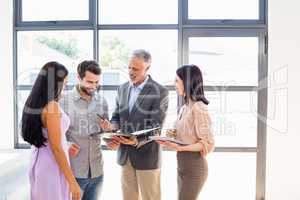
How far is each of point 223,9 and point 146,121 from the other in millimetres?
1717

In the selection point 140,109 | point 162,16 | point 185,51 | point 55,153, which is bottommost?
point 55,153

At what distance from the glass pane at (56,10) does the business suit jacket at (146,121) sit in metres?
1.52

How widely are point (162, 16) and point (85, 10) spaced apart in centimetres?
87

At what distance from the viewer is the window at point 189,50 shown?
3584mm

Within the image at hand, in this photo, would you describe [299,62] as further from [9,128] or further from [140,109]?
[9,128]

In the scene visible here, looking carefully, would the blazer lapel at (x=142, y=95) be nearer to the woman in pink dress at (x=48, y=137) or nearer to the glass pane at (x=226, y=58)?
the woman in pink dress at (x=48, y=137)

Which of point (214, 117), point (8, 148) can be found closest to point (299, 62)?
point (214, 117)

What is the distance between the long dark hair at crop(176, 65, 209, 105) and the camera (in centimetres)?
241

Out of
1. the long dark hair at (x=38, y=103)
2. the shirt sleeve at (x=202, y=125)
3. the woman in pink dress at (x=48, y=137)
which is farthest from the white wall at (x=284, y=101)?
the long dark hair at (x=38, y=103)

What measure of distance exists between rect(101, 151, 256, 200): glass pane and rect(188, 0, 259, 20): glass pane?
4.98 ft

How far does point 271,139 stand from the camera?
10.9ft

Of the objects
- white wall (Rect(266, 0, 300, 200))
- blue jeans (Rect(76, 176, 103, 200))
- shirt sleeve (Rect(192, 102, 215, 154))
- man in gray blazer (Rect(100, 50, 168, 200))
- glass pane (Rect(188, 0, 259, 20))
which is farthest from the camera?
glass pane (Rect(188, 0, 259, 20))

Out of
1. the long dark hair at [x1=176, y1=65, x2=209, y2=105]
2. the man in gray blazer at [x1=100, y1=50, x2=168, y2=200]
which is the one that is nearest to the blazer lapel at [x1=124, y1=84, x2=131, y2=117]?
the man in gray blazer at [x1=100, y1=50, x2=168, y2=200]

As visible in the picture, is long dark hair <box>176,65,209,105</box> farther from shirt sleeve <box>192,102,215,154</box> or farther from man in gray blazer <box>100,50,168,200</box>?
man in gray blazer <box>100,50,168,200</box>
